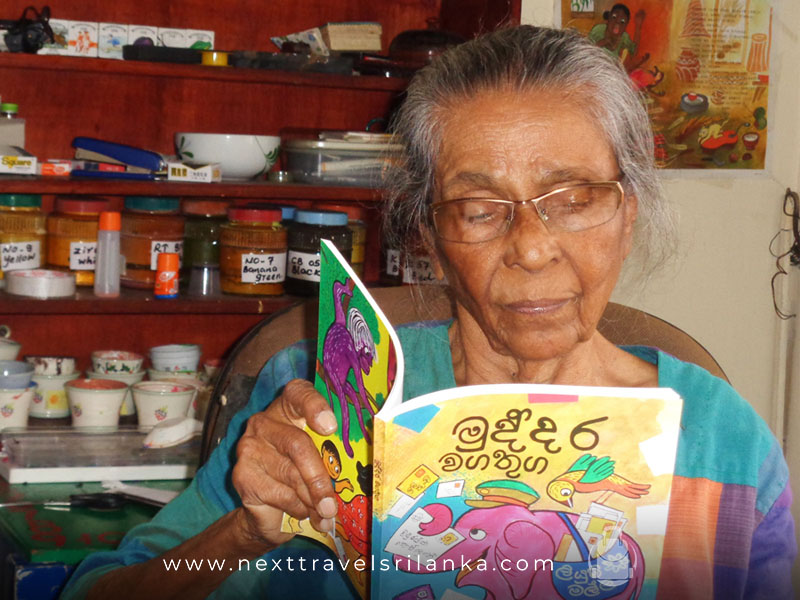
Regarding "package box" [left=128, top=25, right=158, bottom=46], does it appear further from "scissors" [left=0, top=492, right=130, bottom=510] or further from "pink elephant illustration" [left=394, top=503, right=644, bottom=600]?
"pink elephant illustration" [left=394, top=503, right=644, bottom=600]

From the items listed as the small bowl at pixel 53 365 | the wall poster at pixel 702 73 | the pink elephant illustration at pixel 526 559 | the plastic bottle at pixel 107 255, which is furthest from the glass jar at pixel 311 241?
the pink elephant illustration at pixel 526 559

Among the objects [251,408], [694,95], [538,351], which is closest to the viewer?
[538,351]

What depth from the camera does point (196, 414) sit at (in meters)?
2.04

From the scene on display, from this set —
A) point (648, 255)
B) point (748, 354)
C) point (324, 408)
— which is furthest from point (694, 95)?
point (324, 408)

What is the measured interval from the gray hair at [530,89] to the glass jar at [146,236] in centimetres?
102

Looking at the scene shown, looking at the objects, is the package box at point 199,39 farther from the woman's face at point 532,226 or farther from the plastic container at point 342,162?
the woman's face at point 532,226

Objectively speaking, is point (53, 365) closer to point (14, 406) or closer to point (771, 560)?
point (14, 406)

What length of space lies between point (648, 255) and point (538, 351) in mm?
328

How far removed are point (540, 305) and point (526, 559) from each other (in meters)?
0.34

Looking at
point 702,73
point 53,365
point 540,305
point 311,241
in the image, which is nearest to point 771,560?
point 540,305

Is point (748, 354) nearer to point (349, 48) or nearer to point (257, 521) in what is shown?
point (349, 48)

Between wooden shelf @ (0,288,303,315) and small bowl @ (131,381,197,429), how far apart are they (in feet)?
0.54

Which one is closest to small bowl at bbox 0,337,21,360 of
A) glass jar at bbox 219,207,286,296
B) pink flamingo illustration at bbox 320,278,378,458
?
glass jar at bbox 219,207,286,296

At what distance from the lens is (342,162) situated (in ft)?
7.06
